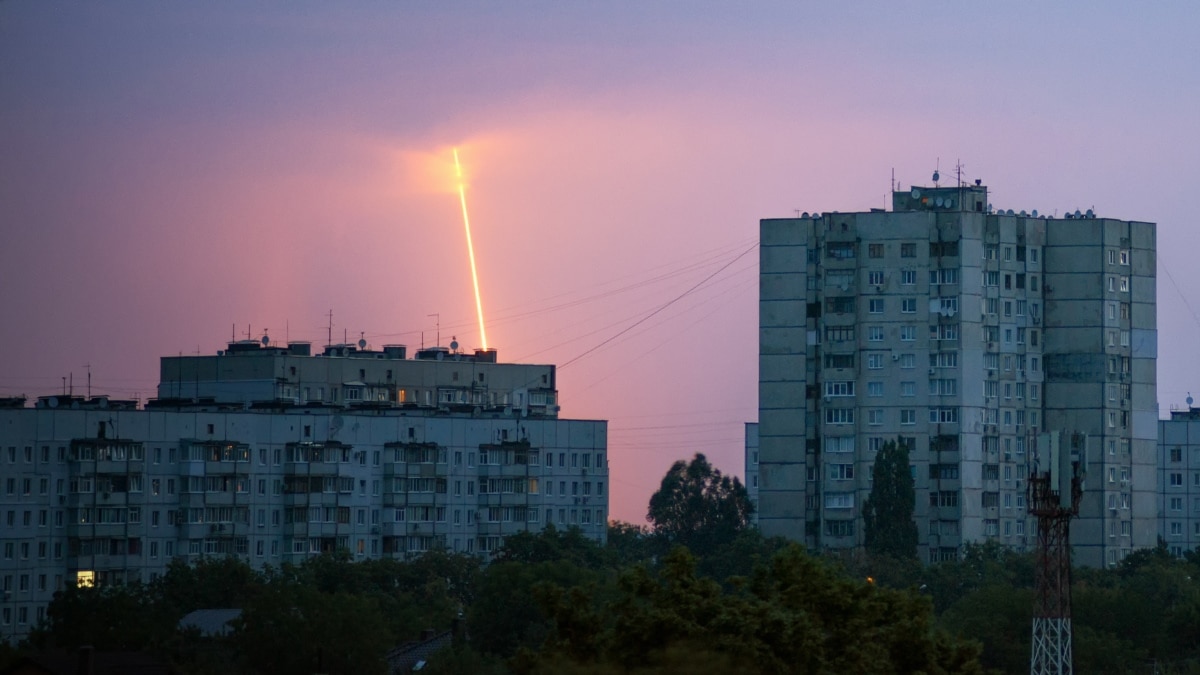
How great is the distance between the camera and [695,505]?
538ft

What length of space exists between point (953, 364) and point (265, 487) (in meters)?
41.9

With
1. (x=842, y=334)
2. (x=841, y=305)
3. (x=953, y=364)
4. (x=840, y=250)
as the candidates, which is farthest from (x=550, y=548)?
(x=953, y=364)

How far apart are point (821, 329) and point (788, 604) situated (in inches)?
3752

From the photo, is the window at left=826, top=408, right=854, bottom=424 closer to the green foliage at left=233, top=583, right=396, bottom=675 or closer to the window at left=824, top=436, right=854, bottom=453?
the window at left=824, top=436, right=854, bottom=453

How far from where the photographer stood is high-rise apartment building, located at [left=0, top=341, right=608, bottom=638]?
117 m

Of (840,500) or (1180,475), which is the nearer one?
(840,500)

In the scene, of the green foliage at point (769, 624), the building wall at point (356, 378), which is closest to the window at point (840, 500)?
the building wall at point (356, 378)

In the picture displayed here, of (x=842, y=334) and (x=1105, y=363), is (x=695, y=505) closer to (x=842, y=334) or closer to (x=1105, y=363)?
(x=842, y=334)

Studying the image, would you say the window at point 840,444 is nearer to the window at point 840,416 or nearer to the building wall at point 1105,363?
the window at point 840,416

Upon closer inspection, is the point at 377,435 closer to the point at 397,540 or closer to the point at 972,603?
the point at 397,540

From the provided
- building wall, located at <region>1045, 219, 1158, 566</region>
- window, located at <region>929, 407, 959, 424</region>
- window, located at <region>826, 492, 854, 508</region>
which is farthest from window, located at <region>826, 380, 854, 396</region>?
building wall, located at <region>1045, 219, 1158, 566</region>

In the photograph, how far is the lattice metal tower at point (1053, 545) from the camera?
7650cm

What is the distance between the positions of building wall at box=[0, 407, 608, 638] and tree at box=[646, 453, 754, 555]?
14.1 m

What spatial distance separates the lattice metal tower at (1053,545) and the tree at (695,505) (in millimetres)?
80154
